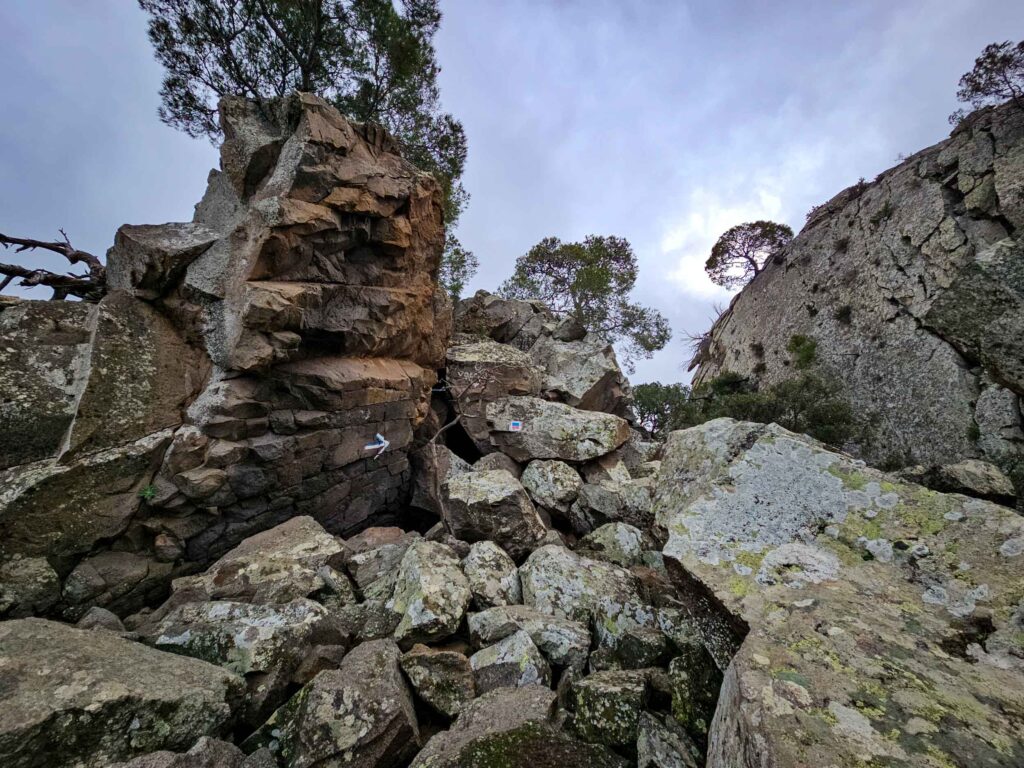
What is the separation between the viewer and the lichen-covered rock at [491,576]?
179 inches

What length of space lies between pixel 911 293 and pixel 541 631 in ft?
58.5

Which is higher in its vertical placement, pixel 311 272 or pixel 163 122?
pixel 163 122

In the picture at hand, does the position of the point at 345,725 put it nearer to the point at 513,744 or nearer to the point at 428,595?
the point at 513,744

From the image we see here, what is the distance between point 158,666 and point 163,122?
14.1 m

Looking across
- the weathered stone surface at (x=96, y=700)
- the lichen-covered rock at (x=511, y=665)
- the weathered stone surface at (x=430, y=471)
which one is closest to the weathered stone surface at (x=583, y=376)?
the weathered stone surface at (x=430, y=471)

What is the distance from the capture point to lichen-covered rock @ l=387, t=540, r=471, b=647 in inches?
157

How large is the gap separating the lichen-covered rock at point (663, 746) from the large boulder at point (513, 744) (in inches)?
6.4

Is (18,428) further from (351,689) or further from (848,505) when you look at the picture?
(848,505)

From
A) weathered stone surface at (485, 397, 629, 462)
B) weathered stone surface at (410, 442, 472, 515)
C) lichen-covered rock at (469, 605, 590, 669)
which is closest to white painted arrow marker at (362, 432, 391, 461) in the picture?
weathered stone surface at (410, 442, 472, 515)

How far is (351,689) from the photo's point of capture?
3.10m

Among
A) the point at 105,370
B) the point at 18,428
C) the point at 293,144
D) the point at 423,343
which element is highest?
the point at 293,144

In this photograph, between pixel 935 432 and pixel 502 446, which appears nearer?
pixel 502 446

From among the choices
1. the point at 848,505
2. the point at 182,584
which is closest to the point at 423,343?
the point at 182,584

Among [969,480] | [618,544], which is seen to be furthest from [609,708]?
[969,480]
